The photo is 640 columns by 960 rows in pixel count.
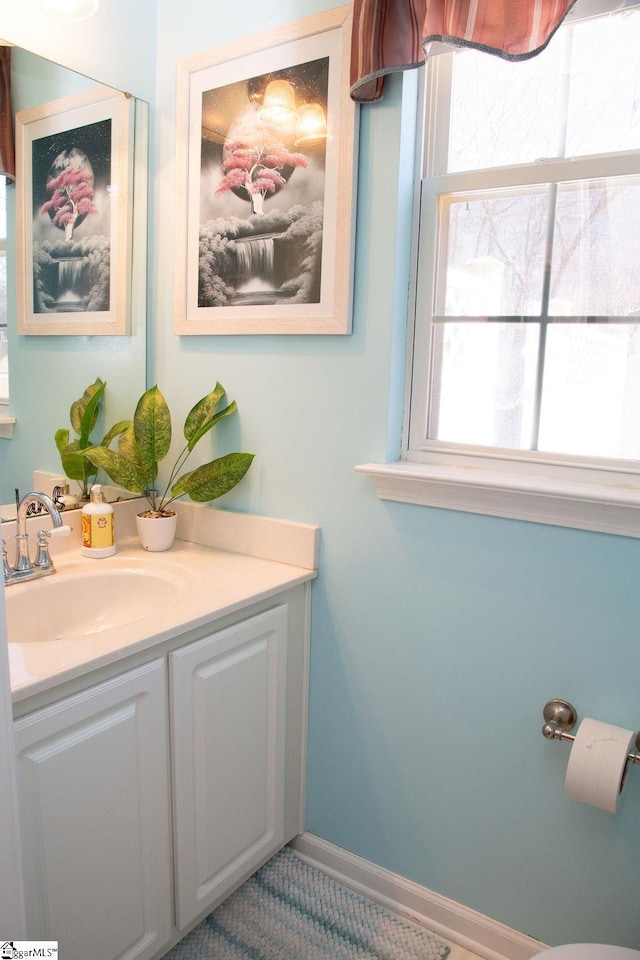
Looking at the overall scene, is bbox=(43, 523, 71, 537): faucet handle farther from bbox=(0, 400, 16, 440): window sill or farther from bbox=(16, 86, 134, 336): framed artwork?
bbox=(16, 86, 134, 336): framed artwork

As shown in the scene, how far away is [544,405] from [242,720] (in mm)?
931

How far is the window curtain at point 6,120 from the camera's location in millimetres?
1421

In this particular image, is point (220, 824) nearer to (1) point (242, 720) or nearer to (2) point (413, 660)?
(1) point (242, 720)

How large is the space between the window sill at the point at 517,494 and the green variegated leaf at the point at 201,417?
0.42m

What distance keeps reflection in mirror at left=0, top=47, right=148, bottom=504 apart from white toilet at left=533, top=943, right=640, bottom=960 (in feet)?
4.49

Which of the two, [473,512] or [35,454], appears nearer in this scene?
[473,512]

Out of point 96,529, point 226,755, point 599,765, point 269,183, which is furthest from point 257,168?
point 599,765

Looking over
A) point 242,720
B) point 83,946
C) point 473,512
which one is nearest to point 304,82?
point 473,512

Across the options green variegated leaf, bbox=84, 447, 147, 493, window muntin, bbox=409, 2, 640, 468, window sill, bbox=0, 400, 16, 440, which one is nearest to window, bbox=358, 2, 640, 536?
window muntin, bbox=409, 2, 640, 468

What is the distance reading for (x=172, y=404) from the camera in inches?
72.4

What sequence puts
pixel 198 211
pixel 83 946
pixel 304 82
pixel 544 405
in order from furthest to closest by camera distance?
1. pixel 198 211
2. pixel 304 82
3. pixel 544 405
4. pixel 83 946

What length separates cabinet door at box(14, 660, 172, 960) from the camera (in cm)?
105

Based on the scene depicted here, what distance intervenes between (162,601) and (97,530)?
269 millimetres

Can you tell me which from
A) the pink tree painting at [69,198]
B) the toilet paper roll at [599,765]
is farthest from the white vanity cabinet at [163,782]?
the pink tree painting at [69,198]
